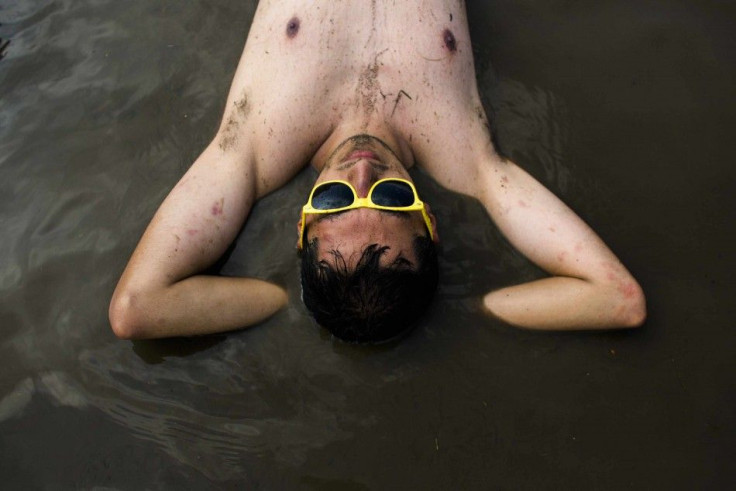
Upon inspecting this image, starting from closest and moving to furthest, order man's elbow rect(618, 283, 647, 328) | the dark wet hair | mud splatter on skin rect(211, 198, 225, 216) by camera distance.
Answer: the dark wet hair → man's elbow rect(618, 283, 647, 328) → mud splatter on skin rect(211, 198, 225, 216)

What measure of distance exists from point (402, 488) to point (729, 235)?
191 centimetres

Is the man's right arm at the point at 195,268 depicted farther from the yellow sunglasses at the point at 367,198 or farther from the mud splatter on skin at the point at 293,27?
the mud splatter on skin at the point at 293,27

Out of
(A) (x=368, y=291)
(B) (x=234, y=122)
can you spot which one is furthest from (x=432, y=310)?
(B) (x=234, y=122)

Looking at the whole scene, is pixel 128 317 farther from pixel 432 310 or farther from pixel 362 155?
pixel 432 310

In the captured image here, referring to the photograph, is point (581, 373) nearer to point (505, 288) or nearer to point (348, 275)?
point (505, 288)

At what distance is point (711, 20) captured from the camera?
3434 millimetres

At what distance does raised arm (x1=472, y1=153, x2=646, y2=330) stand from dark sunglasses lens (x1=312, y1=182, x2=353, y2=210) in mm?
768

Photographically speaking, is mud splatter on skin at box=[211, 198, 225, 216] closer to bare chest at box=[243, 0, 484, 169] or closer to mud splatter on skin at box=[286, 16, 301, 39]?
bare chest at box=[243, 0, 484, 169]

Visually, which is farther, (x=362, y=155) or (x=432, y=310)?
(x=432, y=310)

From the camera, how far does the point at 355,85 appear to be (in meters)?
2.85

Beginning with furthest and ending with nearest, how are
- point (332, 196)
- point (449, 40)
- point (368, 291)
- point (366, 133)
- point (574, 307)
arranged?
1. point (449, 40)
2. point (366, 133)
3. point (574, 307)
4. point (332, 196)
5. point (368, 291)

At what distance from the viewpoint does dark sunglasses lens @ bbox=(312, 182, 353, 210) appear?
7.91 feet

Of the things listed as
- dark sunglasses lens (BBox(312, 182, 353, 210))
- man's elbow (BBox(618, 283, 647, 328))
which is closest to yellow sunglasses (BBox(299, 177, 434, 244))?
dark sunglasses lens (BBox(312, 182, 353, 210))

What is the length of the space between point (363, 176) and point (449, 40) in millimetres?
937
